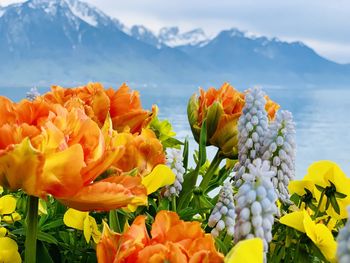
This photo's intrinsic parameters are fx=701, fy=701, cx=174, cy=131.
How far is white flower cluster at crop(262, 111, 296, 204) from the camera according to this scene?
812mm

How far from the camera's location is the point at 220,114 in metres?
1.04

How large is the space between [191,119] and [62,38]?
13401cm

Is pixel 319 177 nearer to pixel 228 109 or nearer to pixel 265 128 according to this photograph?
pixel 265 128

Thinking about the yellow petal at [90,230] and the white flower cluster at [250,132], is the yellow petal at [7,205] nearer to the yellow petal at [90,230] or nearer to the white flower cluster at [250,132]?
the yellow petal at [90,230]

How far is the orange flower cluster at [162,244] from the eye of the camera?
0.52 metres

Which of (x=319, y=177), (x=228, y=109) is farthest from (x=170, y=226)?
(x=228, y=109)

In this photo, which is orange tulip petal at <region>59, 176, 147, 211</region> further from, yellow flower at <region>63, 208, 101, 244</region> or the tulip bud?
the tulip bud

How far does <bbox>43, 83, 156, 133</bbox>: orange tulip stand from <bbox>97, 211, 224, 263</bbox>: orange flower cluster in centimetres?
39

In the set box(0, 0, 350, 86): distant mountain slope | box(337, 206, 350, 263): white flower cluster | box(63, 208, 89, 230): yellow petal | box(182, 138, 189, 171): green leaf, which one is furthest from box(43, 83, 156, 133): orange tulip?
box(0, 0, 350, 86): distant mountain slope

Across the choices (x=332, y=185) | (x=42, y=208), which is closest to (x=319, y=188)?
(x=332, y=185)

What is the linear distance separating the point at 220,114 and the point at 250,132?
0.54 feet

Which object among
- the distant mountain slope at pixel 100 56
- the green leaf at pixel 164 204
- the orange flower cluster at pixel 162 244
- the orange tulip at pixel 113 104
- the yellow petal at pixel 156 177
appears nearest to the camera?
the orange flower cluster at pixel 162 244

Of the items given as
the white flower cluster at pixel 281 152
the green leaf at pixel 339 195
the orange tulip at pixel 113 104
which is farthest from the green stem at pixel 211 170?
the green leaf at pixel 339 195

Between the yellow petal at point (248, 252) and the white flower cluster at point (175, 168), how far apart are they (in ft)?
1.19
